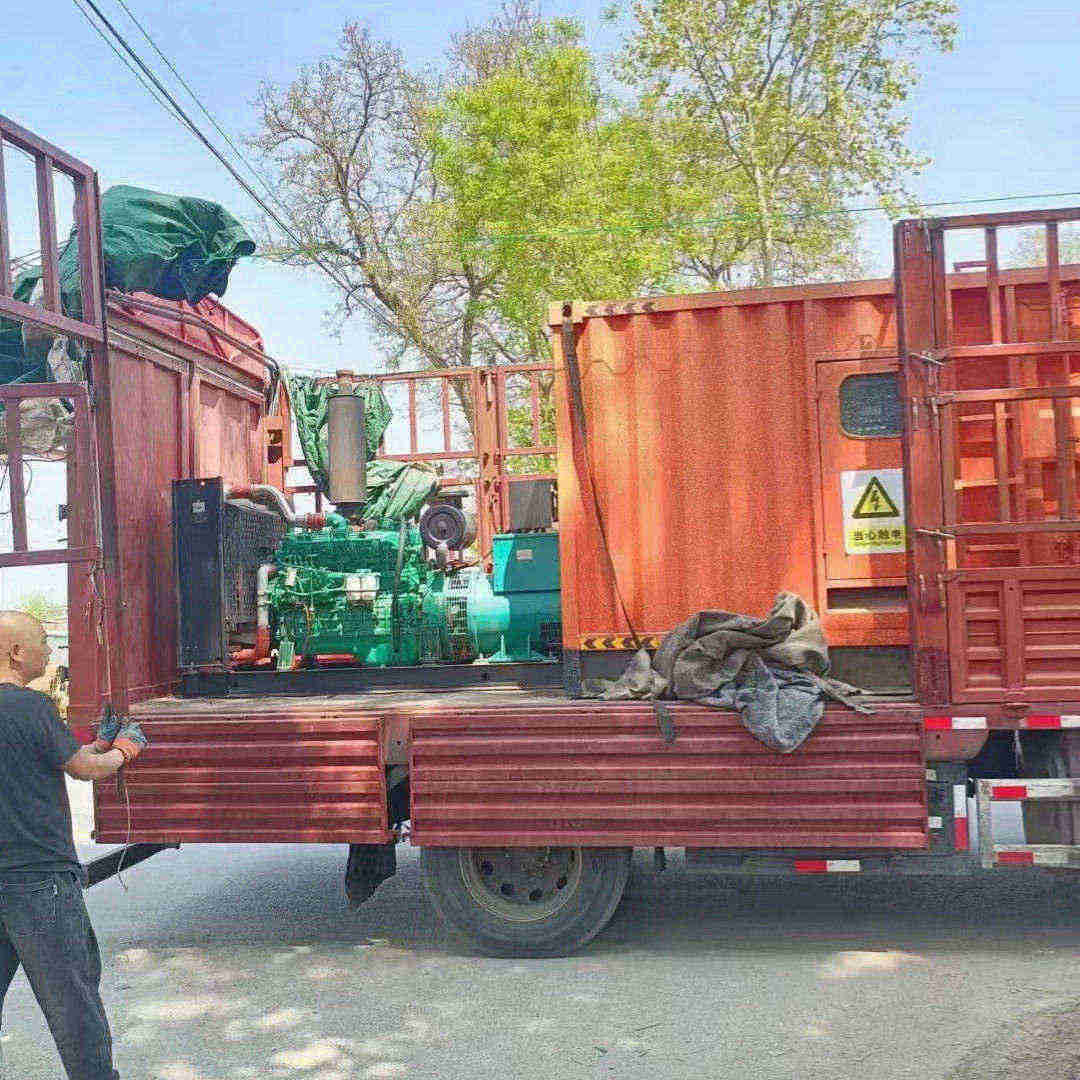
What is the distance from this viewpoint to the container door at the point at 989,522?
5684 mm

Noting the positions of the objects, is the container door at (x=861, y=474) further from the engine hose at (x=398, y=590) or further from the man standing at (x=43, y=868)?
the man standing at (x=43, y=868)

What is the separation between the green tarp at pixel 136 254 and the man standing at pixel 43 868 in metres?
3.26

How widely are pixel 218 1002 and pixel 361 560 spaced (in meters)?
2.83

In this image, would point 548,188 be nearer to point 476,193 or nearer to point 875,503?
point 476,193

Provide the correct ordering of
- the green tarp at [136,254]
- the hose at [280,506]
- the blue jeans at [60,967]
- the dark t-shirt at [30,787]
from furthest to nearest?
1. the hose at [280,506]
2. the green tarp at [136,254]
3. the dark t-shirt at [30,787]
4. the blue jeans at [60,967]

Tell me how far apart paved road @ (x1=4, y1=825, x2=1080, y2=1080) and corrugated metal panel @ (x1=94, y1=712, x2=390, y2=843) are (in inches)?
28.1

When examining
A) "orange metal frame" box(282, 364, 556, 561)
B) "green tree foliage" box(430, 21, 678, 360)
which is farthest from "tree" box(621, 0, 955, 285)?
"orange metal frame" box(282, 364, 556, 561)

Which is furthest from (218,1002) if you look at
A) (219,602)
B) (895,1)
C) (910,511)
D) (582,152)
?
(895,1)

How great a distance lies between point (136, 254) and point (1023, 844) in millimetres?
5747

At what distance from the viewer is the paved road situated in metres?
4.74

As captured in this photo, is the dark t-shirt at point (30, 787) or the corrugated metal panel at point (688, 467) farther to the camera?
the corrugated metal panel at point (688, 467)

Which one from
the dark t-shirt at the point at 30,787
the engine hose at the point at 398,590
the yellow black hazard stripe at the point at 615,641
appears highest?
the engine hose at the point at 398,590

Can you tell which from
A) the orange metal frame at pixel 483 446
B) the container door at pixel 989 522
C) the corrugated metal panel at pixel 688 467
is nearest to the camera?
the container door at pixel 989 522


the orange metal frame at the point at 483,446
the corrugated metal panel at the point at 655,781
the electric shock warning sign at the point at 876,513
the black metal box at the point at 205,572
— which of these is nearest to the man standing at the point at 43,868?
the corrugated metal panel at the point at 655,781
